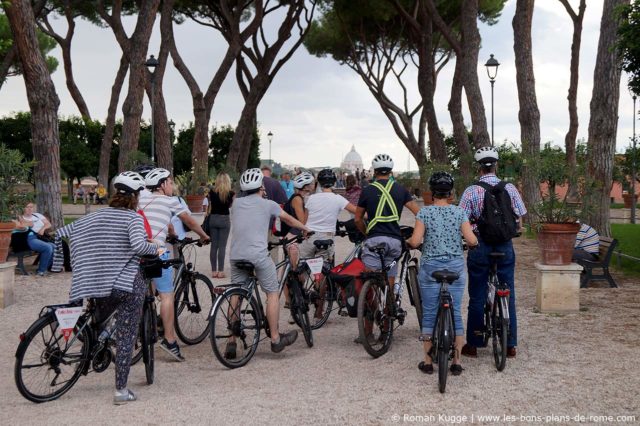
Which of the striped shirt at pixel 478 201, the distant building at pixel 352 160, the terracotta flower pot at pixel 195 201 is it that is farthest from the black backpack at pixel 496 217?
the distant building at pixel 352 160

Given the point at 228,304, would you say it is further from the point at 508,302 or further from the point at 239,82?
the point at 239,82

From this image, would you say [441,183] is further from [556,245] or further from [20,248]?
[20,248]

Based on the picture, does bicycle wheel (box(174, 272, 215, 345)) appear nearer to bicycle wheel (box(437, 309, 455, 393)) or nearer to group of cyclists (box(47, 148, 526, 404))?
group of cyclists (box(47, 148, 526, 404))

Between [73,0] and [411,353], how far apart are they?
28.8 m

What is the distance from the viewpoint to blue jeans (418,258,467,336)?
20.8 feet

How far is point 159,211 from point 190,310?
1.00m

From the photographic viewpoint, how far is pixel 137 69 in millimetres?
21469

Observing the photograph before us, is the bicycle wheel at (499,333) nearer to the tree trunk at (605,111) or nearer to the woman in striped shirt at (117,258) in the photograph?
the woman in striped shirt at (117,258)

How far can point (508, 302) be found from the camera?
663cm

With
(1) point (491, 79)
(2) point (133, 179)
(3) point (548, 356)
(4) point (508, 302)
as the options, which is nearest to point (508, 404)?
(4) point (508, 302)

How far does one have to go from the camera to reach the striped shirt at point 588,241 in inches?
458

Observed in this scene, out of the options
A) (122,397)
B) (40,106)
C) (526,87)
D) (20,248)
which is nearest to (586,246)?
(526,87)

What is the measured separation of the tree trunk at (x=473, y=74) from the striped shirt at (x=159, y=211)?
45.3ft

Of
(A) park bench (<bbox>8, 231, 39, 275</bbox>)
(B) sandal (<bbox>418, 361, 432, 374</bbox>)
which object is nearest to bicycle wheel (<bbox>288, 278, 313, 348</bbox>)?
(B) sandal (<bbox>418, 361, 432, 374</bbox>)
